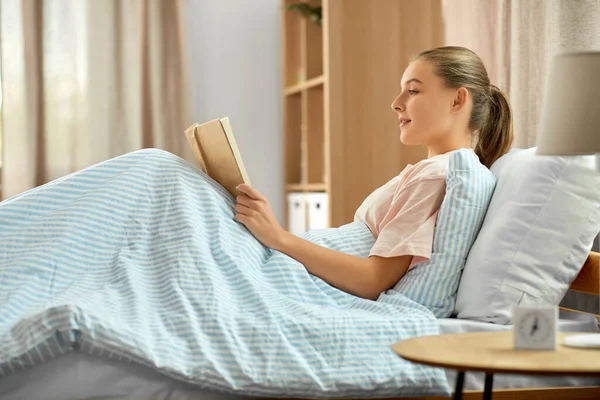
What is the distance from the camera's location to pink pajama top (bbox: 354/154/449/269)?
1.80 meters

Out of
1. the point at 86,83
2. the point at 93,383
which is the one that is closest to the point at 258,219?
the point at 93,383

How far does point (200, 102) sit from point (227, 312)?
308cm

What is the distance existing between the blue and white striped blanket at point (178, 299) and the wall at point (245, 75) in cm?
268

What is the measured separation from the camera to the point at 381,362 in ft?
4.95

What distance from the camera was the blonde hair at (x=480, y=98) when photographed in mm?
2117

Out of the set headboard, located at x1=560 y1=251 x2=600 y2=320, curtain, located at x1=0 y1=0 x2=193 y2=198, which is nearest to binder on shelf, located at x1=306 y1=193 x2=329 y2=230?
curtain, located at x1=0 y1=0 x2=193 y2=198

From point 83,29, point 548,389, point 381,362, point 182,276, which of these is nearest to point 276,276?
point 182,276

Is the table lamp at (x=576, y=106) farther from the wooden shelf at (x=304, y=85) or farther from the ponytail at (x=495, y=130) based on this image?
the wooden shelf at (x=304, y=85)

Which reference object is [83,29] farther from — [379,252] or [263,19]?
[379,252]

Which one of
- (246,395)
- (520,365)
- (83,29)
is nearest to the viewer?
(520,365)

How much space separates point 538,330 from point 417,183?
750 millimetres

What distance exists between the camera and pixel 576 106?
4.42 ft

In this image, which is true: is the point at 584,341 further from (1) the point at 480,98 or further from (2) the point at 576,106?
(1) the point at 480,98

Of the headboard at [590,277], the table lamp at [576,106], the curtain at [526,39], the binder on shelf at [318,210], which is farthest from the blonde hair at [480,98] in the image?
the binder on shelf at [318,210]
